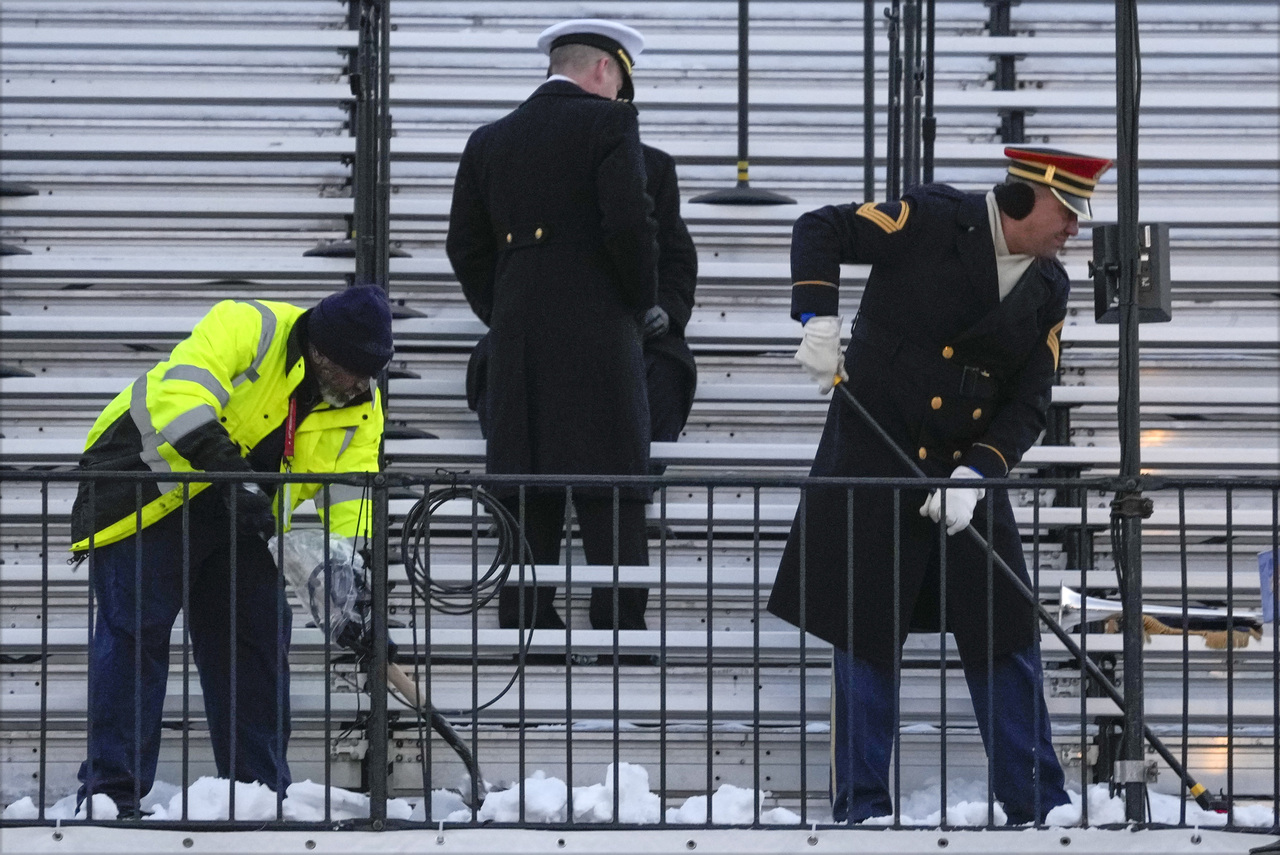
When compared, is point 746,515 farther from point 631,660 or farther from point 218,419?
Result: point 218,419

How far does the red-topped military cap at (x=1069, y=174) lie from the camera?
5.19 meters

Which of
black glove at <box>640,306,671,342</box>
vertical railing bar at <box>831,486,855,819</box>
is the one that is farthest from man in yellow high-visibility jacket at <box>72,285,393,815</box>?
vertical railing bar at <box>831,486,855,819</box>

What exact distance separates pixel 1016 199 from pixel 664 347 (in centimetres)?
156

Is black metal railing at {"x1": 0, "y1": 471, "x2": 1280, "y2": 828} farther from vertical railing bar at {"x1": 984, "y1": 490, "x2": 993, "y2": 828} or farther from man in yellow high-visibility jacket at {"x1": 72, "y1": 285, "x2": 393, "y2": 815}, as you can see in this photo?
vertical railing bar at {"x1": 984, "y1": 490, "x2": 993, "y2": 828}

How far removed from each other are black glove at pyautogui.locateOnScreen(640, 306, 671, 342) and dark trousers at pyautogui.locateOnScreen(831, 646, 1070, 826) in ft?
5.03

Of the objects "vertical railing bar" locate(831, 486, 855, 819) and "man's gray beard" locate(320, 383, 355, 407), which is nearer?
"vertical railing bar" locate(831, 486, 855, 819)

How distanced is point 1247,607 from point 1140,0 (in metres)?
2.74

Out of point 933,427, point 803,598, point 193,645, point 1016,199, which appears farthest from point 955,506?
point 193,645

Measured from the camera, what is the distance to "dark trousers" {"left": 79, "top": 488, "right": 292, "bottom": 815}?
5.06 m

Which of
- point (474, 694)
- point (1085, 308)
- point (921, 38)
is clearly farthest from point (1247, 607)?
point (474, 694)

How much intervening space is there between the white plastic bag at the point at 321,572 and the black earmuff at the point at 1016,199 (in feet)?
7.19

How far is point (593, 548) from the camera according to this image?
597 cm

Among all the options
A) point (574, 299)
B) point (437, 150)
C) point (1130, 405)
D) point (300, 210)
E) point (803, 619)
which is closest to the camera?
point (1130, 405)

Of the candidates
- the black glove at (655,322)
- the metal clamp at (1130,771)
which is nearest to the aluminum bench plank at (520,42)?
the black glove at (655,322)
